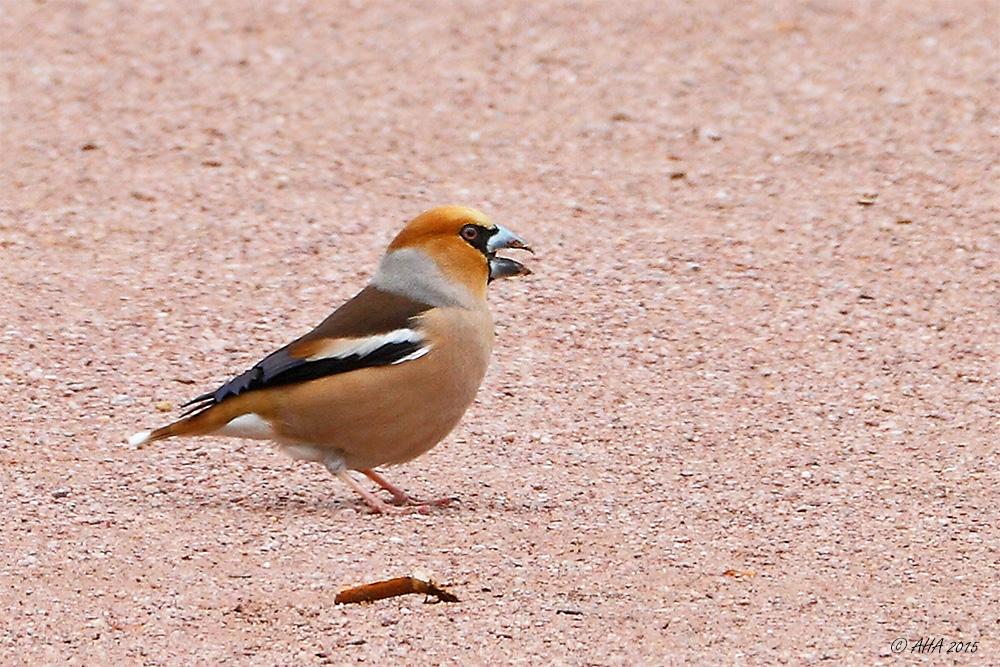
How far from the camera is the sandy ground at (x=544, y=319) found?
5039 millimetres

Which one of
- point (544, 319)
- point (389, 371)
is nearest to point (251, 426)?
point (389, 371)

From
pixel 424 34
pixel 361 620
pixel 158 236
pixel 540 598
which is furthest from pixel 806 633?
pixel 424 34

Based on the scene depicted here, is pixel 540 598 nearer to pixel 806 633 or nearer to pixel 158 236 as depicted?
pixel 806 633

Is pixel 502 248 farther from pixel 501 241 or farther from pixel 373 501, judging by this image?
pixel 373 501

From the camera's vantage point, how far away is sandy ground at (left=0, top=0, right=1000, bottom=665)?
5039mm

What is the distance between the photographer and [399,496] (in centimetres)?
607

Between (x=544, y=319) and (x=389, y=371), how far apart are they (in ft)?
7.39

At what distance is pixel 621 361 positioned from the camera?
24.6ft

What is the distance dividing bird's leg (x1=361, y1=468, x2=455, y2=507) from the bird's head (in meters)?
0.68

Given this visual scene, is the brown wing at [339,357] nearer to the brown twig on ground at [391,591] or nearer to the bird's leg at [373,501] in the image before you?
the bird's leg at [373,501]

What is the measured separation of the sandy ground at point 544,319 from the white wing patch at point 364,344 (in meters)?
0.56

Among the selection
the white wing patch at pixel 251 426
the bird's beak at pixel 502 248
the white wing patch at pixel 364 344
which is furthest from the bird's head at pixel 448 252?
the white wing patch at pixel 251 426

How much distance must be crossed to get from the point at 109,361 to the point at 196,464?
45.4 inches

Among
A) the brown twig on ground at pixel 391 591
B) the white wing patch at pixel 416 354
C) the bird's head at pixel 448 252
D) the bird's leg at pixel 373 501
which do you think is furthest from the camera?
the bird's head at pixel 448 252
